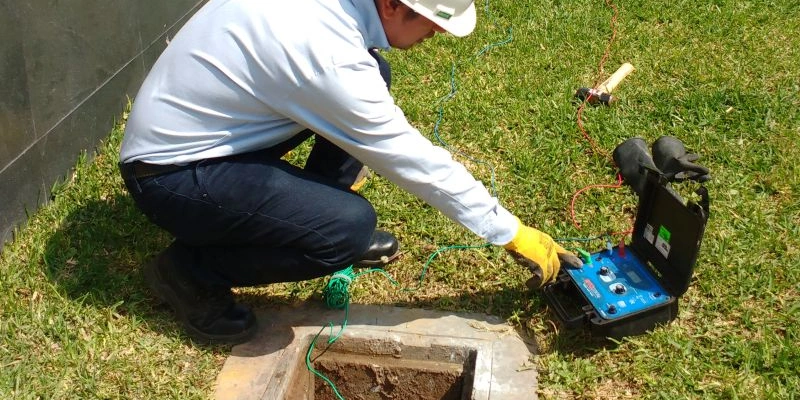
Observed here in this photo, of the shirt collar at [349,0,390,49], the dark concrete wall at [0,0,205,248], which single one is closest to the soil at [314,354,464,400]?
the shirt collar at [349,0,390,49]

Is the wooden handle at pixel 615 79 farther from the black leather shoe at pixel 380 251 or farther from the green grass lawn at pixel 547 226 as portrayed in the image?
the black leather shoe at pixel 380 251

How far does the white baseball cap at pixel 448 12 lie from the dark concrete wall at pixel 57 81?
1.69m

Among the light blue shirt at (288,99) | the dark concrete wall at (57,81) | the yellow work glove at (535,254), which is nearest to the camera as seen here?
the light blue shirt at (288,99)

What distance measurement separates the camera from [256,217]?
266cm

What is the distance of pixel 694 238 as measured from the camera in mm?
2721

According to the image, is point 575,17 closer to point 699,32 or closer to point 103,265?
point 699,32

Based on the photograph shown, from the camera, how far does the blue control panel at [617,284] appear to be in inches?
113

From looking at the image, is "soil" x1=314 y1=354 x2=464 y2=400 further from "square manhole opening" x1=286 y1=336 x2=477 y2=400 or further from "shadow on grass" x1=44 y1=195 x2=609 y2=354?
"shadow on grass" x1=44 y1=195 x2=609 y2=354

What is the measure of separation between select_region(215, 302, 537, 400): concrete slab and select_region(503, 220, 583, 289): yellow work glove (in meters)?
0.26

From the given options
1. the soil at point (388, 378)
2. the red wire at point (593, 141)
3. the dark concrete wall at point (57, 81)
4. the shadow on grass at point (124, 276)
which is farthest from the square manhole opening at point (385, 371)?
the dark concrete wall at point (57, 81)

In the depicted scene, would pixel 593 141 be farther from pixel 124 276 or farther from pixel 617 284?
pixel 124 276

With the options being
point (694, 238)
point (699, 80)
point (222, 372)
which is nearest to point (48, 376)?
point (222, 372)

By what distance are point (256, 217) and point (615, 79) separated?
2.58 metres

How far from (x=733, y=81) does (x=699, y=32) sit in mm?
749
